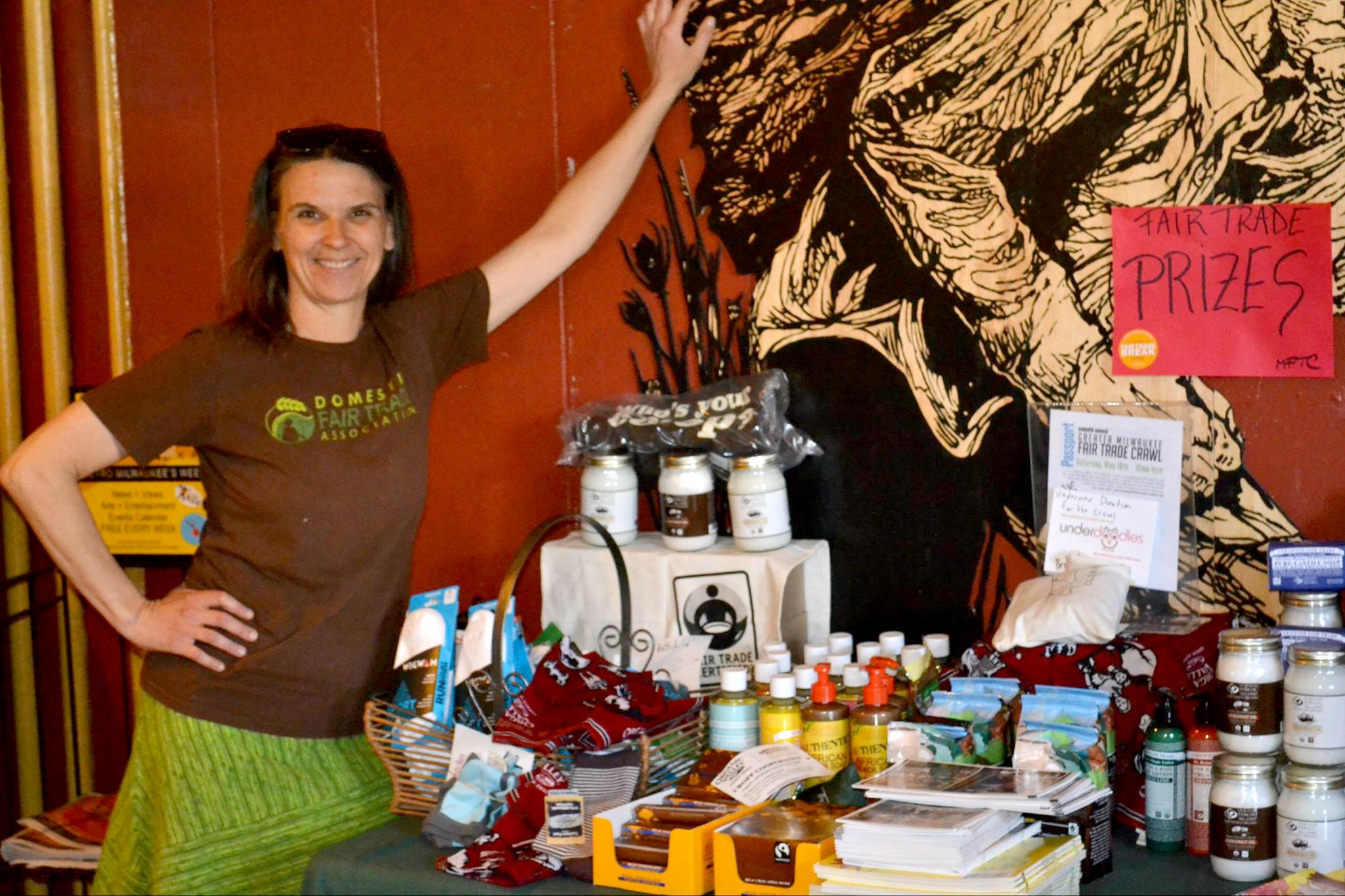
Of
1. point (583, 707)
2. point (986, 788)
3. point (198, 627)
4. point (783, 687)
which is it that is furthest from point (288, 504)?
point (986, 788)

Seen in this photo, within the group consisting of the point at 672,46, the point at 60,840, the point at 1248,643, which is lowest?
the point at 60,840

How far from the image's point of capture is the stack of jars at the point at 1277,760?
5.25 feet

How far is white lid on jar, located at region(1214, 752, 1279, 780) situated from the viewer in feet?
5.40

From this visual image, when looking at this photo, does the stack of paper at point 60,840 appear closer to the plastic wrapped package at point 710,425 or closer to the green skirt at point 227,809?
the green skirt at point 227,809

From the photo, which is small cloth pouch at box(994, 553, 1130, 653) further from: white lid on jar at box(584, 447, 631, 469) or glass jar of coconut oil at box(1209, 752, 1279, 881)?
white lid on jar at box(584, 447, 631, 469)

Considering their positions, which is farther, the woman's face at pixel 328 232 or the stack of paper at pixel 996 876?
the woman's face at pixel 328 232

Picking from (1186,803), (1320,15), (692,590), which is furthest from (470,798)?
(1320,15)

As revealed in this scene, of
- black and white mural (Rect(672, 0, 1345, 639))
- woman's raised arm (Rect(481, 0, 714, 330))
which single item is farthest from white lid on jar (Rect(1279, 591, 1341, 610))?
woman's raised arm (Rect(481, 0, 714, 330))

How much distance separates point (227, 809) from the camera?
2078mm

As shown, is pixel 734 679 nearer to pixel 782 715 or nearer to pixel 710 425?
pixel 782 715

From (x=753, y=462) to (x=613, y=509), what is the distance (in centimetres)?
27

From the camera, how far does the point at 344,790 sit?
215 cm

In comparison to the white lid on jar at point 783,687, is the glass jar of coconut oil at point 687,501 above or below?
above


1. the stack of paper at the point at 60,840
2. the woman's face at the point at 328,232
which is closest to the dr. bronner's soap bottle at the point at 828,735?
the woman's face at the point at 328,232
